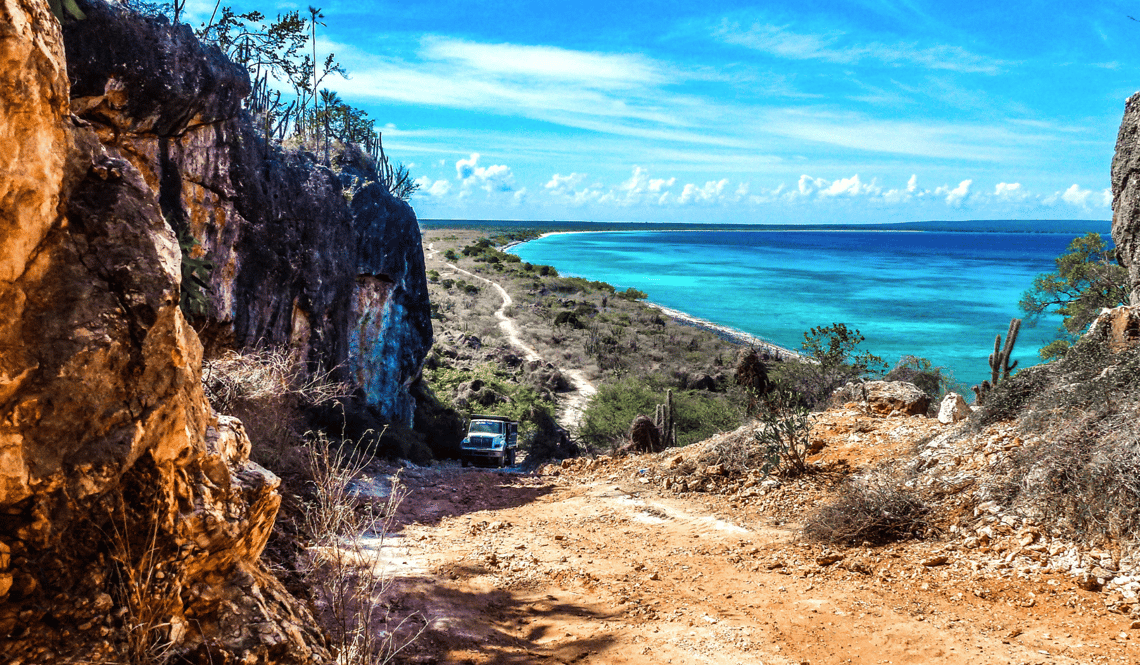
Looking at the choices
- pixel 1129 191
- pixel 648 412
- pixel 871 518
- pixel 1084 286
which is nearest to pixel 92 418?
pixel 871 518

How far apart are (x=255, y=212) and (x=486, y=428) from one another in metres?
8.79

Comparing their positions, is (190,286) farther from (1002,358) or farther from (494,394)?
(494,394)

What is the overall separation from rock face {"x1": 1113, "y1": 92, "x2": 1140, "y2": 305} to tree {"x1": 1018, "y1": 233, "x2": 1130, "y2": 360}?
10.1m

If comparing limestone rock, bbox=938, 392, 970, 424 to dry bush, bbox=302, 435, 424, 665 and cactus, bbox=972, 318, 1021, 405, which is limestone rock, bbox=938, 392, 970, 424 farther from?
dry bush, bbox=302, 435, 424, 665

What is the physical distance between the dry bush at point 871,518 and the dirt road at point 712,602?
0.33 meters

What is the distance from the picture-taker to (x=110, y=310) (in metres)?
3.55

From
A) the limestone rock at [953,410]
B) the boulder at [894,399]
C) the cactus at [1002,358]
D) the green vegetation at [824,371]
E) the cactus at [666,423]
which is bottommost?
the cactus at [666,423]

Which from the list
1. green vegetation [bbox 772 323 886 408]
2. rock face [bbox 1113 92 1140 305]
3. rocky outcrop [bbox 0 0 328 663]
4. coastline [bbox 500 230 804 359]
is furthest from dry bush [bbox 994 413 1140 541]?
coastline [bbox 500 230 804 359]

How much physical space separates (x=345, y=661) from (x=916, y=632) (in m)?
5.28

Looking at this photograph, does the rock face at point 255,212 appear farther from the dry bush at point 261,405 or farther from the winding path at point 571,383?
the winding path at point 571,383

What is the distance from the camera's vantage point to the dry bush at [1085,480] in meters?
7.55

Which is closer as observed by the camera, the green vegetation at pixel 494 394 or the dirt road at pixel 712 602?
the dirt road at pixel 712 602

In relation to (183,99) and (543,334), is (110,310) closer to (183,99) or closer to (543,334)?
(183,99)

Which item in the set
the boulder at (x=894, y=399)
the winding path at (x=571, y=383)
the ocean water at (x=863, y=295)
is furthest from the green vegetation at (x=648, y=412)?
the ocean water at (x=863, y=295)
